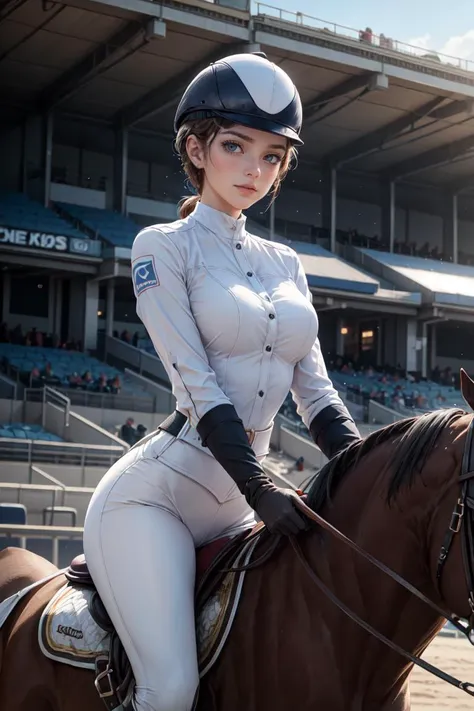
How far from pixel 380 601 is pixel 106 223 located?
24.8 m

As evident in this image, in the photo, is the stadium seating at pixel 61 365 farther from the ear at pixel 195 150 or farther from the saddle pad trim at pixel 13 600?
the ear at pixel 195 150

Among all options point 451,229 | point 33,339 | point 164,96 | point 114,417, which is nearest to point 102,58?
point 164,96

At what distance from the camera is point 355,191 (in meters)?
34.0

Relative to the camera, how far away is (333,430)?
254 cm

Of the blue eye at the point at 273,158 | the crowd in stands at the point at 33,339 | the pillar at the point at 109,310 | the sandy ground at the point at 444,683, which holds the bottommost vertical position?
the sandy ground at the point at 444,683

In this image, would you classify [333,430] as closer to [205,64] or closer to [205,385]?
[205,385]

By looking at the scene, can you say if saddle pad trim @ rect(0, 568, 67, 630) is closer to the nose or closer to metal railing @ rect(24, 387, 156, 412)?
the nose

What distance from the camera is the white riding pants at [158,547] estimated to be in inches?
86.3

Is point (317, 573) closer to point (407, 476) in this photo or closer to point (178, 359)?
point (407, 476)

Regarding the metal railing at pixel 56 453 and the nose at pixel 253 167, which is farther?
the metal railing at pixel 56 453

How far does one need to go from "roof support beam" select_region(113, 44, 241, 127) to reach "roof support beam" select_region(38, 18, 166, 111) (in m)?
2.02

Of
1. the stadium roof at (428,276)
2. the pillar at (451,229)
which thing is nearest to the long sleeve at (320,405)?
the stadium roof at (428,276)

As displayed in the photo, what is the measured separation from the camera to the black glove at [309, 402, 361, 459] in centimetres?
250

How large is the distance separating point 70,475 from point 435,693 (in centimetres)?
734
